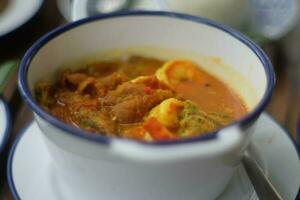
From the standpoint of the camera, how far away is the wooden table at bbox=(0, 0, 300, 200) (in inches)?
39.1

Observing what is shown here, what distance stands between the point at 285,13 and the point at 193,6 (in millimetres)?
204

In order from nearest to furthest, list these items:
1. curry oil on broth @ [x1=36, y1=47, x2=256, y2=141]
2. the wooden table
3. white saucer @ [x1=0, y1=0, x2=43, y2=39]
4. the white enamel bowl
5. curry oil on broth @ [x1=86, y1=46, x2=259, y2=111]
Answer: the white enamel bowl < curry oil on broth @ [x1=36, y1=47, x2=256, y2=141] < curry oil on broth @ [x1=86, y1=46, x2=259, y2=111] < the wooden table < white saucer @ [x1=0, y1=0, x2=43, y2=39]

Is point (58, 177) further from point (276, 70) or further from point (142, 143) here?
point (276, 70)

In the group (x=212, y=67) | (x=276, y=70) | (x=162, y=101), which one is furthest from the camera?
(x=276, y=70)

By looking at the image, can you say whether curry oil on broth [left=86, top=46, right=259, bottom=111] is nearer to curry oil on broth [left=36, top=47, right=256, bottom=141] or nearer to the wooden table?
curry oil on broth [left=36, top=47, right=256, bottom=141]

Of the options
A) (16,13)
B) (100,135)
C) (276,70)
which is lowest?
(276,70)

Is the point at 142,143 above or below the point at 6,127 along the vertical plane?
above

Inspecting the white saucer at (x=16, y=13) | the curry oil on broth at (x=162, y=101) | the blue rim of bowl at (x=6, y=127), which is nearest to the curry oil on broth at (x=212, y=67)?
the curry oil on broth at (x=162, y=101)

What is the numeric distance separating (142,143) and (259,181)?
11.0 inches

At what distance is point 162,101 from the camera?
772 mm

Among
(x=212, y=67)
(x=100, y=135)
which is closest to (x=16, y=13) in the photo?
(x=212, y=67)

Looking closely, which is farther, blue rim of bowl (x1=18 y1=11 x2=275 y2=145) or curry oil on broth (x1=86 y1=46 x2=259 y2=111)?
curry oil on broth (x1=86 y1=46 x2=259 y2=111)

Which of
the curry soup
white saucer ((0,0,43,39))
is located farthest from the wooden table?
the curry soup

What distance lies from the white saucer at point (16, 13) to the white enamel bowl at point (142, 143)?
33 cm
